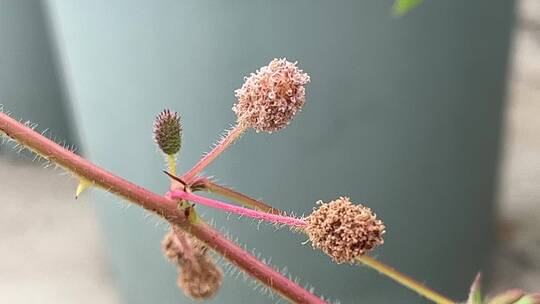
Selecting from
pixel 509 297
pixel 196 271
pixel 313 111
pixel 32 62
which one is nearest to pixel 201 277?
pixel 196 271

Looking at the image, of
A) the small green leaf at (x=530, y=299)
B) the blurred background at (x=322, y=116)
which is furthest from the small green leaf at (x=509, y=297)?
the blurred background at (x=322, y=116)

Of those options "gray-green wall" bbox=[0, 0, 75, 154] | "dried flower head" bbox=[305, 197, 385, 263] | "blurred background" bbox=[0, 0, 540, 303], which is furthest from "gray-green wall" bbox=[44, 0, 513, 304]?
"dried flower head" bbox=[305, 197, 385, 263]

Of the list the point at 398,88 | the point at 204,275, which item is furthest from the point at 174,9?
the point at 204,275

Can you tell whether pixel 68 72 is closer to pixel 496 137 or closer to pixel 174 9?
pixel 174 9

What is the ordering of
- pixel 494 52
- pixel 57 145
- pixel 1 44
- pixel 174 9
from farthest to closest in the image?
pixel 1 44 → pixel 494 52 → pixel 174 9 → pixel 57 145

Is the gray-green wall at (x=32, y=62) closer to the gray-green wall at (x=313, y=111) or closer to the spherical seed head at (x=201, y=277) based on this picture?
the gray-green wall at (x=313, y=111)
